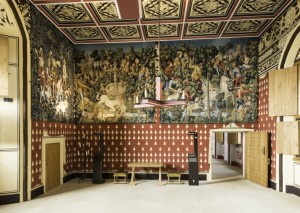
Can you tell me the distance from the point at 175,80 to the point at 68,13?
460 cm

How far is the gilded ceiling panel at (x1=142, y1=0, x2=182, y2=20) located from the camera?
24.6 feet

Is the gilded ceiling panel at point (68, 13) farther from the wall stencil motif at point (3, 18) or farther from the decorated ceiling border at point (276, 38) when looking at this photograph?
the decorated ceiling border at point (276, 38)

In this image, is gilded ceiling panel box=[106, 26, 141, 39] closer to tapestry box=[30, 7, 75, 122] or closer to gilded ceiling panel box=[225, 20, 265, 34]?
tapestry box=[30, 7, 75, 122]

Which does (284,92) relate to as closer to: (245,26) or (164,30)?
(245,26)

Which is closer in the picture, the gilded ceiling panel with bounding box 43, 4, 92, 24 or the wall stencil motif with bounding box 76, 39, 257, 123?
the gilded ceiling panel with bounding box 43, 4, 92, 24

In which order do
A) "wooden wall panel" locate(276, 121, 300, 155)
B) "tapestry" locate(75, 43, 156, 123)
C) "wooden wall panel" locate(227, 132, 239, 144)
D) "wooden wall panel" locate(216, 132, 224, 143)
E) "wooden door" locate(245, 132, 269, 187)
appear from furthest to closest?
1. "wooden wall panel" locate(216, 132, 224, 143)
2. "wooden wall panel" locate(227, 132, 239, 144)
3. "tapestry" locate(75, 43, 156, 123)
4. "wooden door" locate(245, 132, 269, 187)
5. "wooden wall panel" locate(276, 121, 300, 155)

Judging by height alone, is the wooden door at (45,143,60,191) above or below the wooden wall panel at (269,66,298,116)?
below

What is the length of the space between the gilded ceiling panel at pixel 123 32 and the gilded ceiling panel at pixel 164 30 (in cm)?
45

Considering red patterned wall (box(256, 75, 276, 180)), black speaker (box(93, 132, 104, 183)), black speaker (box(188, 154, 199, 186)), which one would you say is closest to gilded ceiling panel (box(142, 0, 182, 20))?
red patterned wall (box(256, 75, 276, 180))

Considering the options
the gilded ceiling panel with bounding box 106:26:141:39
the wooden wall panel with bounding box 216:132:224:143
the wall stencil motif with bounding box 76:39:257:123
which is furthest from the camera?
the wooden wall panel with bounding box 216:132:224:143

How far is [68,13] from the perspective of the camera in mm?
8078

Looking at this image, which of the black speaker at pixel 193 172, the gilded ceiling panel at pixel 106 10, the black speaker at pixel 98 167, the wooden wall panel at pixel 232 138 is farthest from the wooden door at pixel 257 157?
the gilded ceiling panel at pixel 106 10

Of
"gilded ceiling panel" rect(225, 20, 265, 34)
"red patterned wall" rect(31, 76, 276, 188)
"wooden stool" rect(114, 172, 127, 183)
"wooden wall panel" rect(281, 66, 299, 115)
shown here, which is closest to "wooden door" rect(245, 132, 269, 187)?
"red patterned wall" rect(31, 76, 276, 188)

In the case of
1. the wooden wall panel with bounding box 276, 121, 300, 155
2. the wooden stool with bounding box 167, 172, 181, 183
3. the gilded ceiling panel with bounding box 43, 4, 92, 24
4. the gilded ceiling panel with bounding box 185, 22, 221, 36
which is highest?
the gilded ceiling panel with bounding box 43, 4, 92, 24
